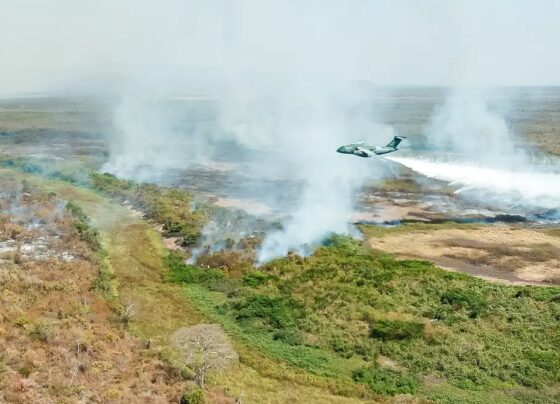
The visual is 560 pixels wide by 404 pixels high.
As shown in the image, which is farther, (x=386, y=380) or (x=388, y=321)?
(x=388, y=321)

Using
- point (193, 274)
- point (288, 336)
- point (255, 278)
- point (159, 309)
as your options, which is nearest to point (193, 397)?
point (288, 336)

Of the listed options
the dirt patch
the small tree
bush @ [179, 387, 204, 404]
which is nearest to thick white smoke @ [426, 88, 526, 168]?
the dirt patch

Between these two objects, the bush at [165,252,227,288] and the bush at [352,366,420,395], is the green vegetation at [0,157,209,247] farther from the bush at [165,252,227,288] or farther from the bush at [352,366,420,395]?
the bush at [352,366,420,395]

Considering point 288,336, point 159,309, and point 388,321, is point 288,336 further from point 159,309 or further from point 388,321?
point 159,309

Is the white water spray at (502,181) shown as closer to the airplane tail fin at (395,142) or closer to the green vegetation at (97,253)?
the airplane tail fin at (395,142)

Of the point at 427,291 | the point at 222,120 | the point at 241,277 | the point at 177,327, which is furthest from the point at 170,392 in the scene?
the point at 222,120

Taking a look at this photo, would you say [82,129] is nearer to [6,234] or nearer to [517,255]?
→ [6,234]

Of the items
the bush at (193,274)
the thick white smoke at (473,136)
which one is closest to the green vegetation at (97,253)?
the bush at (193,274)
